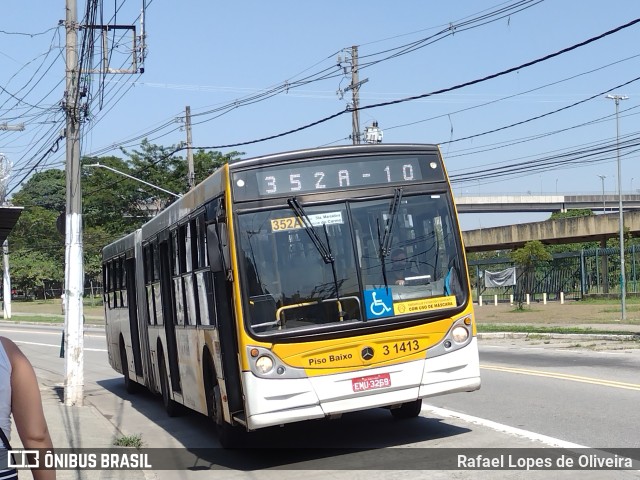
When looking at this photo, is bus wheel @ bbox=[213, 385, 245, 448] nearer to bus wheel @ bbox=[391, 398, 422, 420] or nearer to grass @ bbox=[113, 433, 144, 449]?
grass @ bbox=[113, 433, 144, 449]

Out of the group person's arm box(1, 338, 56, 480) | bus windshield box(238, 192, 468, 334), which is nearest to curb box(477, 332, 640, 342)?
bus windshield box(238, 192, 468, 334)

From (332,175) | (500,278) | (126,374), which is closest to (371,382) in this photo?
(332,175)

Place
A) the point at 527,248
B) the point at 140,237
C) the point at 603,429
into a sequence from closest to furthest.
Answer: the point at 603,429 < the point at 140,237 < the point at 527,248

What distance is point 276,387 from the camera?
8891mm

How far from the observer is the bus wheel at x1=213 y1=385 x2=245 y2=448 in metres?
10.2

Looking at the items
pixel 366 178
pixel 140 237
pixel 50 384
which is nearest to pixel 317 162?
pixel 366 178

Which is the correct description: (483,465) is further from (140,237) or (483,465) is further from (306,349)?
(140,237)

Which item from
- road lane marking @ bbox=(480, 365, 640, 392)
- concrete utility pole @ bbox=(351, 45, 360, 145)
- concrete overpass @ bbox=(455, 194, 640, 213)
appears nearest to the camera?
road lane marking @ bbox=(480, 365, 640, 392)

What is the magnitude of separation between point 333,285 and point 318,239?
0.48m

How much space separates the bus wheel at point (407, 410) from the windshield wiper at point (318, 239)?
251 centimetres

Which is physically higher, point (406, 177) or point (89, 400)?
point (406, 177)

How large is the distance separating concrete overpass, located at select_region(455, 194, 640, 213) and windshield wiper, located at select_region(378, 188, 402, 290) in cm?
8663

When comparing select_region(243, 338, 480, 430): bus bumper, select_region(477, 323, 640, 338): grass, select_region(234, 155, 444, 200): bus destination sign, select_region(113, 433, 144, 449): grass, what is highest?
select_region(234, 155, 444, 200): bus destination sign

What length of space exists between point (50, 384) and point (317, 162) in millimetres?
12826
